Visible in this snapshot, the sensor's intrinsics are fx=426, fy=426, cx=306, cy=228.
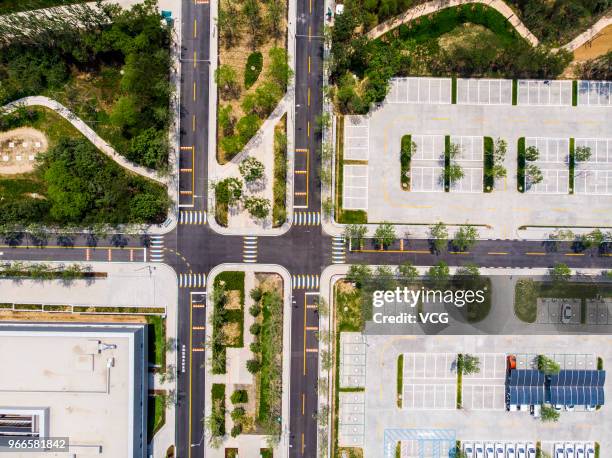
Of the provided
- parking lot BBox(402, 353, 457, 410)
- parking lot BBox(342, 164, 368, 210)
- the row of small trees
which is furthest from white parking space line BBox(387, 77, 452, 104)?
parking lot BBox(402, 353, 457, 410)

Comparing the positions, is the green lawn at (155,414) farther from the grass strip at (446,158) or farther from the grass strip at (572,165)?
the grass strip at (572,165)

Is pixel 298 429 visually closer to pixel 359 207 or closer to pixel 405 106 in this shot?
pixel 359 207

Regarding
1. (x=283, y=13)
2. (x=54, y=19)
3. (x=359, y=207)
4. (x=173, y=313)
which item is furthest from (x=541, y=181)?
(x=54, y=19)

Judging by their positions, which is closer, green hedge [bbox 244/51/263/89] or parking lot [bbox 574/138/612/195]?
green hedge [bbox 244/51/263/89]

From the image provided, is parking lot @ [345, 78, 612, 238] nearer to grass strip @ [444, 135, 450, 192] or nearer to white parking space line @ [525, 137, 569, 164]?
white parking space line @ [525, 137, 569, 164]

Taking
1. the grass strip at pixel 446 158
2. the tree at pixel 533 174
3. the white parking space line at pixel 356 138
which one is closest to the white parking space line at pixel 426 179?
the grass strip at pixel 446 158

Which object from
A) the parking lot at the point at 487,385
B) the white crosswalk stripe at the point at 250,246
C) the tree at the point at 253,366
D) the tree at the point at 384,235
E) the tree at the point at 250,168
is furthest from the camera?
the parking lot at the point at 487,385
